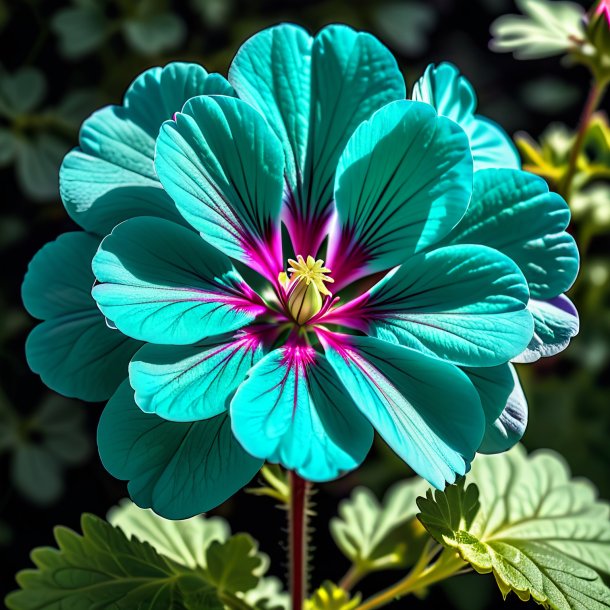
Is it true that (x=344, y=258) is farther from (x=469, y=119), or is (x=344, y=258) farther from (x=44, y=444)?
(x=44, y=444)

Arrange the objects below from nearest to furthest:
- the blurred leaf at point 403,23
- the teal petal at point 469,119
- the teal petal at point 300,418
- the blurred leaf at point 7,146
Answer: the teal petal at point 300,418 < the teal petal at point 469,119 < the blurred leaf at point 7,146 < the blurred leaf at point 403,23

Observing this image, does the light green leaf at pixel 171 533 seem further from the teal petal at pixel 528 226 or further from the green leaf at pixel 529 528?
the teal petal at pixel 528 226

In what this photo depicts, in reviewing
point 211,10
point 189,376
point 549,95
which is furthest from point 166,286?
point 549,95

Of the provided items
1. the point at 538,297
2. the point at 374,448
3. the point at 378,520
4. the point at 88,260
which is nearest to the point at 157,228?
the point at 88,260

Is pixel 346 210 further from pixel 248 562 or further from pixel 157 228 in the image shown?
pixel 248 562

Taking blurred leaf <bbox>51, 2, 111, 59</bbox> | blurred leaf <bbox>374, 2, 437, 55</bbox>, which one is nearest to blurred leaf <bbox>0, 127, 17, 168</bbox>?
blurred leaf <bbox>51, 2, 111, 59</bbox>

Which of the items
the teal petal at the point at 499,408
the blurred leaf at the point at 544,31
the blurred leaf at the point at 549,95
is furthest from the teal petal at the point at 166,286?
the blurred leaf at the point at 549,95

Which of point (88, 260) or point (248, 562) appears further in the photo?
point (248, 562)
